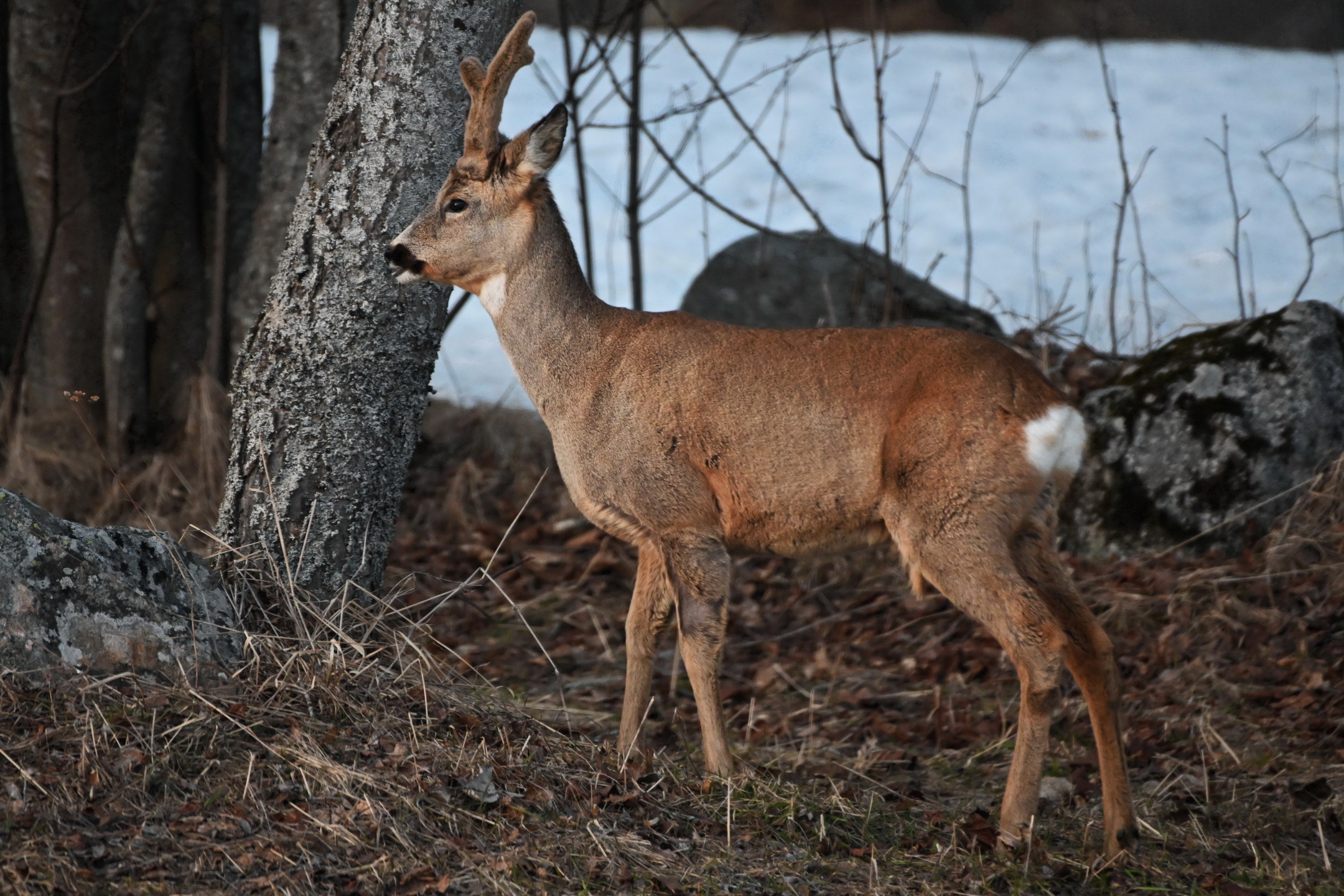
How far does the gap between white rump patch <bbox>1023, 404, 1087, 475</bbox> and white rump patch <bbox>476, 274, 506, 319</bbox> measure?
1996mm

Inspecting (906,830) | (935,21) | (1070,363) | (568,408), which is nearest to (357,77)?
(568,408)

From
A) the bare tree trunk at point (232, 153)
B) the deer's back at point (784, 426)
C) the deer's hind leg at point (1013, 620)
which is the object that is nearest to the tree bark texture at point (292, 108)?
the bare tree trunk at point (232, 153)

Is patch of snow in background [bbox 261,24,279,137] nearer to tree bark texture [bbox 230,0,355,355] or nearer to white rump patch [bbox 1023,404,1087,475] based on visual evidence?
tree bark texture [bbox 230,0,355,355]

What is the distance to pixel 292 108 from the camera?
8.06m

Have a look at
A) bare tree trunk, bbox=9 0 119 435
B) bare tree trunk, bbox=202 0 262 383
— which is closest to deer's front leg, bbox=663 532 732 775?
bare tree trunk, bbox=202 0 262 383

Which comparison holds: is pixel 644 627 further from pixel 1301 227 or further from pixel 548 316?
pixel 1301 227

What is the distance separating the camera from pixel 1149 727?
5.51 m

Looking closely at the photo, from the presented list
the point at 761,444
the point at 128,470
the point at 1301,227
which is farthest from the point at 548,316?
the point at 1301,227

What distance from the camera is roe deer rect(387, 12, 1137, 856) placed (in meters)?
4.43

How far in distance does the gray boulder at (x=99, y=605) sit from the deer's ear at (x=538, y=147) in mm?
1830

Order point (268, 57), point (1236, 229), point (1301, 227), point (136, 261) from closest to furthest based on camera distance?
point (1236, 229) → point (136, 261) → point (1301, 227) → point (268, 57)

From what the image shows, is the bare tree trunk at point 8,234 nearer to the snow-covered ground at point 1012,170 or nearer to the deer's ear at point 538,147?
the snow-covered ground at point 1012,170

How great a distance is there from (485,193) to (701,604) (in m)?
1.70

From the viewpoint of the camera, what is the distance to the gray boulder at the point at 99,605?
3.81 metres
